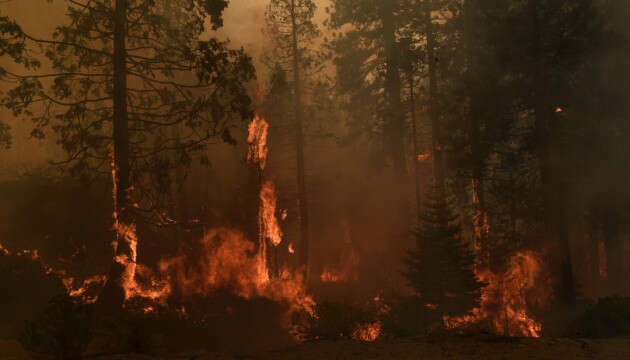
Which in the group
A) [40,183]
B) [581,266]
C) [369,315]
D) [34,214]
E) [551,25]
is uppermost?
[551,25]

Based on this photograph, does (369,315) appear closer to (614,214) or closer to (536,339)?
(536,339)

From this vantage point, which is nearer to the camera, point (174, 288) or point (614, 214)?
point (174, 288)

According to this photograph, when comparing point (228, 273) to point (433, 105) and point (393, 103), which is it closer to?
point (433, 105)

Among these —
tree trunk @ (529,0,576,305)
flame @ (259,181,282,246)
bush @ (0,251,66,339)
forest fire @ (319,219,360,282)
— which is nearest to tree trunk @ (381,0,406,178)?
forest fire @ (319,219,360,282)

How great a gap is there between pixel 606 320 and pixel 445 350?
6000 mm

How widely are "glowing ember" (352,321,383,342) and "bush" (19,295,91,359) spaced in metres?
5.81

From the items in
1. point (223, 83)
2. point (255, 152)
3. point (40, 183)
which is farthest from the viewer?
point (40, 183)

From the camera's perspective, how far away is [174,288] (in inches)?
526

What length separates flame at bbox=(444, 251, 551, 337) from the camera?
14.5 m

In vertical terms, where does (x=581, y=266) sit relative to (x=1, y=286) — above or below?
below

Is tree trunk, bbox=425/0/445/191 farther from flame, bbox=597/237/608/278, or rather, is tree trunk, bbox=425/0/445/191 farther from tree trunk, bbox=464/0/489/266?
flame, bbox=597/237/608/278

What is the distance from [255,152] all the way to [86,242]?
24.6 feet

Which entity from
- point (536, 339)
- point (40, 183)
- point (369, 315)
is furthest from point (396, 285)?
point (40, 183)

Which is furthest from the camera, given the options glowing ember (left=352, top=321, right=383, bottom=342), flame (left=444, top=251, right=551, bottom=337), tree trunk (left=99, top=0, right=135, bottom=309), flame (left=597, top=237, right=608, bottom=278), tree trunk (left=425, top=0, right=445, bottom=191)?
flame (left=597, top=237, right=608, bottom=278)
